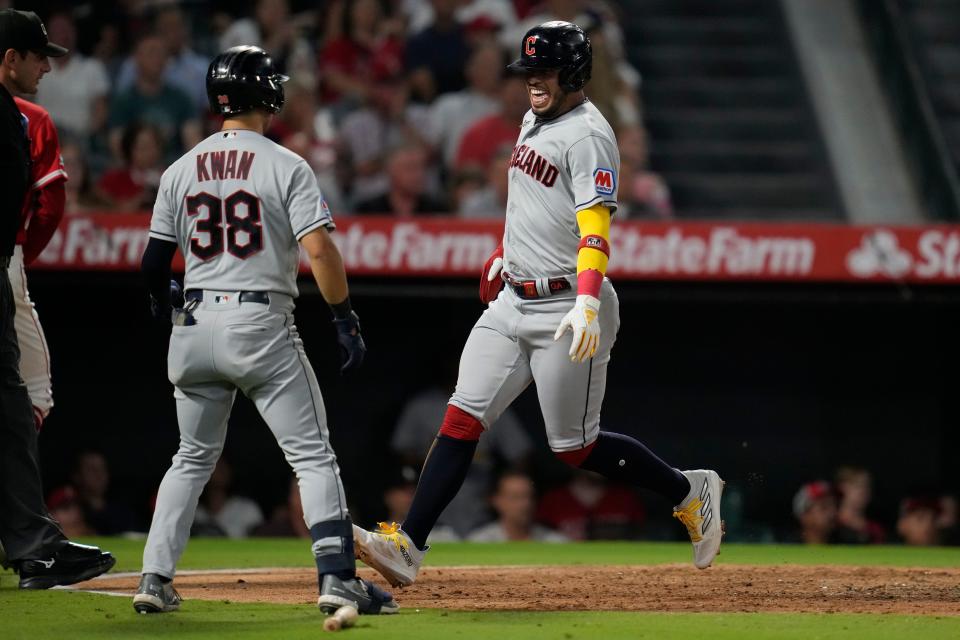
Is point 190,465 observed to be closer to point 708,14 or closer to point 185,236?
point 185,236

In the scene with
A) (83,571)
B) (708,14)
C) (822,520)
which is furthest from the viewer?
(708,14)

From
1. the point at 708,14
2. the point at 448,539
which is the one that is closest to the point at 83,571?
the point at 448,539

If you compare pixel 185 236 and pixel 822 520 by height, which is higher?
pixel 185 236

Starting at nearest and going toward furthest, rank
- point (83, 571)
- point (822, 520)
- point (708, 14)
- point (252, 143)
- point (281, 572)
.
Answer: point (252, 143), point (83, 571), point (281, 572), point (822, 520), point (708, 14)

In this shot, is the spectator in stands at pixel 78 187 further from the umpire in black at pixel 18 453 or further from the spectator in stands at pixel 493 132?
the umpire in black at pixel 18 453

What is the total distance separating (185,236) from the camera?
438 cm

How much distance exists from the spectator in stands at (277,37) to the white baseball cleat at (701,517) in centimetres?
593

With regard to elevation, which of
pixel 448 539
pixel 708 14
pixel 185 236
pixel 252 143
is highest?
pixel 708 14

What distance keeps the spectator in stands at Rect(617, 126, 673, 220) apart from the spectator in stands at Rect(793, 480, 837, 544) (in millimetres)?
2052

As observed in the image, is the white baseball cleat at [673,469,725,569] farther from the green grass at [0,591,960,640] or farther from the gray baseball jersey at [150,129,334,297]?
the gray baseball jersey at [150,129,334,297]

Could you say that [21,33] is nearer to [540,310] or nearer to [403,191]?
[540,310]

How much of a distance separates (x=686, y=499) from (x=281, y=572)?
1.81 meters

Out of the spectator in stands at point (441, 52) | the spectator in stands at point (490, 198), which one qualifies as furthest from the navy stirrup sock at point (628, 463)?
the spectator in stands at point (441, 52)

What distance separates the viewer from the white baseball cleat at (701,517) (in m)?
5.29
